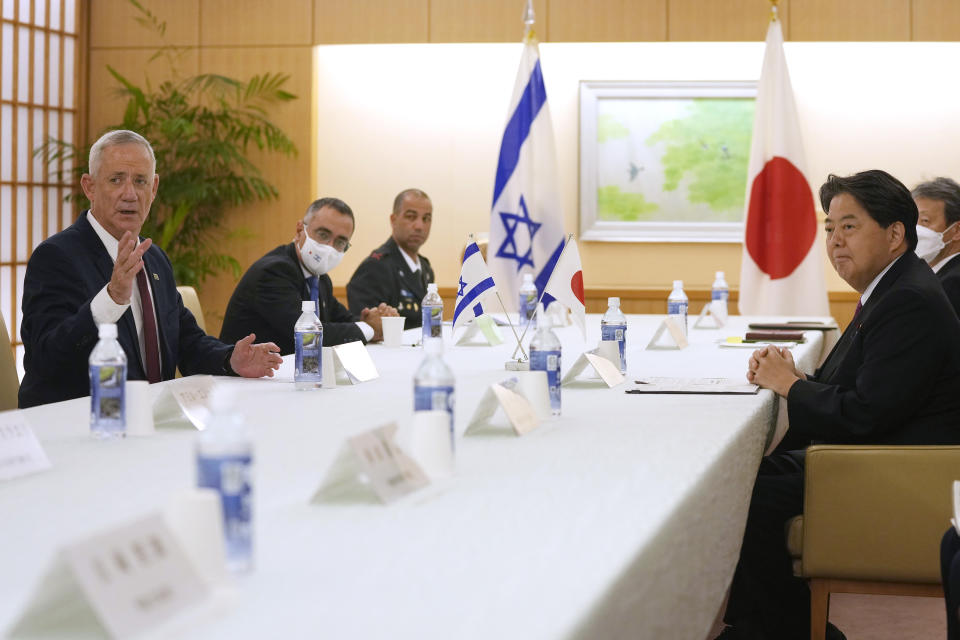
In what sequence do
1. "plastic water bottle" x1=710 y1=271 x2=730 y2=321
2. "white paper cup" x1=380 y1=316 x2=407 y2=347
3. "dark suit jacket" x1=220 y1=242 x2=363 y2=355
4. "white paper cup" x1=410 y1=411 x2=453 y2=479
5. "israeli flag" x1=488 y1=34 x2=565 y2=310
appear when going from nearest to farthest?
"white paper cup" x1=410 y1=411 x2=453 y2=479 → "white paper cup" x1=380 y1=316 x2=407 y2=347 → "dark suit jacket" x1=220 y1=242 x2=363 y2=355 → "plastic water bottle" x1=710 y1=271 x2=730 y2=321 → "israeli flag" x1=488 y1=34 x2=565 y2=310

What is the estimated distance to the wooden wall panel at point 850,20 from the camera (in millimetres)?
6938

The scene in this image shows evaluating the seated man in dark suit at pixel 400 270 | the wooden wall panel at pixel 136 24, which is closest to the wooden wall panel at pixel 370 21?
the wooden wall panel at pixel 136 24

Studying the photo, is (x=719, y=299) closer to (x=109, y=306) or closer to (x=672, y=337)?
(x=672, y=337)

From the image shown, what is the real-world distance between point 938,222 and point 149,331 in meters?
2.69

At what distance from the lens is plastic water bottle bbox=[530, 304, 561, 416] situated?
2.20 metres

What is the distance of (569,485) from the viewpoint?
153cm

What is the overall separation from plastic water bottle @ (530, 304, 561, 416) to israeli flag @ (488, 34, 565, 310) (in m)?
4.19

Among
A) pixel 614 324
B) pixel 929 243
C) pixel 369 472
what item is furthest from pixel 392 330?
pixel 369 472

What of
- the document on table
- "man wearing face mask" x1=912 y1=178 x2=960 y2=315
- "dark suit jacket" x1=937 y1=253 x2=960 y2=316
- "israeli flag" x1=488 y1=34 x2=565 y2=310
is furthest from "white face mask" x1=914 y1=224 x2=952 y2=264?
"israeli flag" x1=488 y1=34 x2=565 y2=310

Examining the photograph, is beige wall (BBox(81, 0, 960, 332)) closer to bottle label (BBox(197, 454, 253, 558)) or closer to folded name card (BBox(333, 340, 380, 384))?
folded name card (BBox(333, 340, 380, 384))

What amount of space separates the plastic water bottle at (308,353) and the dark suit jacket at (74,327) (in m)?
0.39

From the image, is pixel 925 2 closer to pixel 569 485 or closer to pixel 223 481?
pixel 569 485

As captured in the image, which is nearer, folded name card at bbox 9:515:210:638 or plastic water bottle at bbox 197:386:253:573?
folded name card at bbox 9:515:210:638

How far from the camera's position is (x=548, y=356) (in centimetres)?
224
